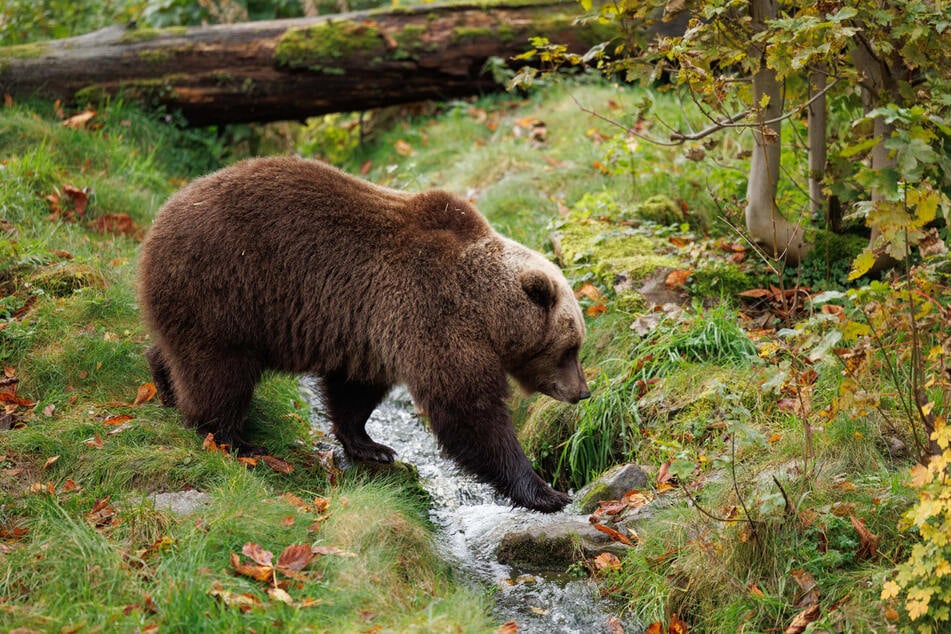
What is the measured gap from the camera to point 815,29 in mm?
4980

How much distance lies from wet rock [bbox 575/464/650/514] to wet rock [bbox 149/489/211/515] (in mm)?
2277

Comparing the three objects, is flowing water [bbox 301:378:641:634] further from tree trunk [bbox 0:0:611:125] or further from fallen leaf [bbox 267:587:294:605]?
tree trunk [bbox 0:0:611:125]

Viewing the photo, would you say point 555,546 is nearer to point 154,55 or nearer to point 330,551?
point 330,551

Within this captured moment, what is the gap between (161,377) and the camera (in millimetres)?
6305

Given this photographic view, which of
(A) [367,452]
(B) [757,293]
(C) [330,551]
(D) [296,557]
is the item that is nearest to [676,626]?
(C) [330,551]

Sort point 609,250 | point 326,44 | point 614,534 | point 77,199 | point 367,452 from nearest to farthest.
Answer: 1. point 614,534
2. point 367,452
3. point 609,250
4. point 77,199
5. point 326,44

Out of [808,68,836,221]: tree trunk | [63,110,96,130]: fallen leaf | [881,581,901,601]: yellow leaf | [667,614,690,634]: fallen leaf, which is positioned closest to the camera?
[881,581,901,601]: yellow leaf

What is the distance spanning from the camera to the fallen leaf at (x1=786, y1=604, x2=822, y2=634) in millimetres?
4293

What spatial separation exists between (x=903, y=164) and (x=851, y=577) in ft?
6.14

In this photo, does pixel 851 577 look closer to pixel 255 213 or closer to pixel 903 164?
pixel 903 164

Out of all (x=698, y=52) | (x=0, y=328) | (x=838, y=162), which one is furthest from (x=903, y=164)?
(x=0, y=328)

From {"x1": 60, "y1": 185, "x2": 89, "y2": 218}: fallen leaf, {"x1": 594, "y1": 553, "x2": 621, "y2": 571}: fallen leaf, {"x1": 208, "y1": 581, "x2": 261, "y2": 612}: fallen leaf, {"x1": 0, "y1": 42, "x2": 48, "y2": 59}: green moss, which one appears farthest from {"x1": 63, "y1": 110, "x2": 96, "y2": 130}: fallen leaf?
{"x1": 594, "y1": 553, "x2": 621, "y2": 571}: fallen leaf

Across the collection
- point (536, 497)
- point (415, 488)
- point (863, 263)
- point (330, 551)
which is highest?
point (863, 263)

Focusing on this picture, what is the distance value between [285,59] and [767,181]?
19.7ft
